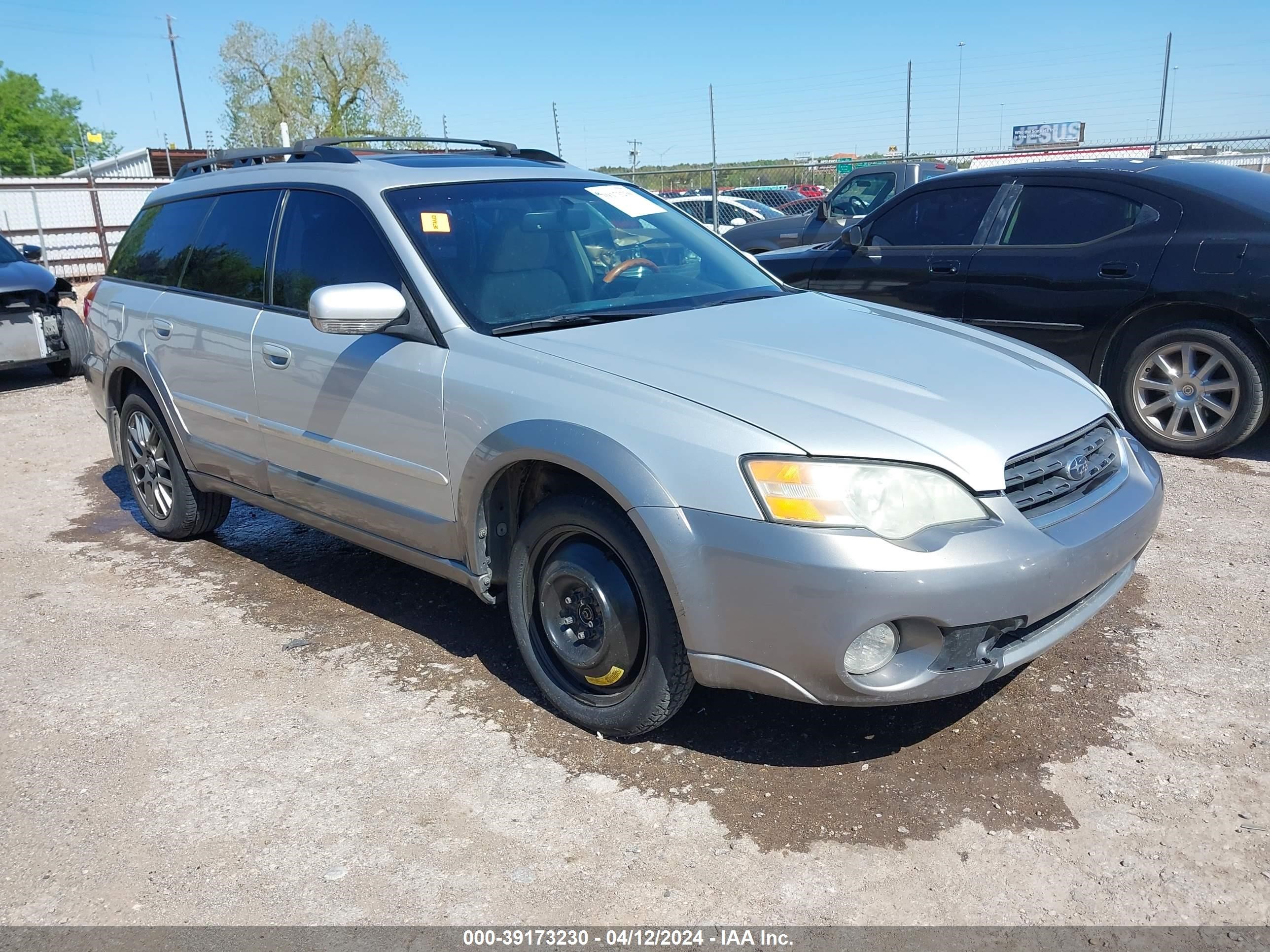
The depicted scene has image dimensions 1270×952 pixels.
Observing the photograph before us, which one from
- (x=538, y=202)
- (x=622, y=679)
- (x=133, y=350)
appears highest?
(x=538, y=202)

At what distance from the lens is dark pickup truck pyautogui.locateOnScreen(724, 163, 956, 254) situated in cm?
1105

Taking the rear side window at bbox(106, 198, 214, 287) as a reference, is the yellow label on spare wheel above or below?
below

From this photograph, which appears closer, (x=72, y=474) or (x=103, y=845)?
(x=103, y=845)

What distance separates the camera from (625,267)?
12.9 feet

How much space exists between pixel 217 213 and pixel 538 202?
5.35ft

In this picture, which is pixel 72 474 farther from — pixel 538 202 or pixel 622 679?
pixel 622 679

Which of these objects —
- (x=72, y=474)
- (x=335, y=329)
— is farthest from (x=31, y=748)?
(x=72, y=474)

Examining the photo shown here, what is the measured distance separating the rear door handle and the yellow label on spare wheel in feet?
14.2

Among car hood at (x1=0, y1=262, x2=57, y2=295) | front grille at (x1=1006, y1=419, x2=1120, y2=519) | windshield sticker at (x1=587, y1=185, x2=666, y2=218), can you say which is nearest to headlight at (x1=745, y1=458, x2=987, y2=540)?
front grille at (x1=1006, y1=419, x2=1120, y2=519)

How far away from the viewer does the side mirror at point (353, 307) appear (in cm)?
329

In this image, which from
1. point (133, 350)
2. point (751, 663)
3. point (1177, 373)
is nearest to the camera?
point (751, 663)

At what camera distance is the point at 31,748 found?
3312 millimetres

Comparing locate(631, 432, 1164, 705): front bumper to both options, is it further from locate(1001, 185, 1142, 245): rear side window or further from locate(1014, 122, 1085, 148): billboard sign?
locate(1014, 122, 1085, 148): billboard sign

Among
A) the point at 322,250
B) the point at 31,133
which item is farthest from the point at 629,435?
the point at 31,133
